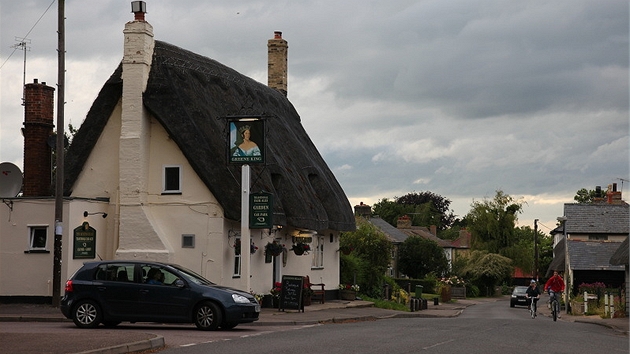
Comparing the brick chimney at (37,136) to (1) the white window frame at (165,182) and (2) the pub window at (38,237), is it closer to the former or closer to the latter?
(2) the pub window at (38,237)

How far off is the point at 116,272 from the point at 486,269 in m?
63.6

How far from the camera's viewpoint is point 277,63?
1772 inches

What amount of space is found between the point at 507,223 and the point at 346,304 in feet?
180

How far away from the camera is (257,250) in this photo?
104 ft

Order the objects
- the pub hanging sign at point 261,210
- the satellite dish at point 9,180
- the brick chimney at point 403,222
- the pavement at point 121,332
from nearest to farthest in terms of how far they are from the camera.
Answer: the pavement at point 121,332, the pub hanging sign at point 261,210, the satellite dish at point 9,180, the brick chimney at point 403,222

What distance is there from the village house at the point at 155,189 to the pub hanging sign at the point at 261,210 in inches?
1.2

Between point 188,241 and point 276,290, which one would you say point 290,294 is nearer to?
point 276,290

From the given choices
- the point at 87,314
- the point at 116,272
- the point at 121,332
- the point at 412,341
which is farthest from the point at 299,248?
the point at 412,341

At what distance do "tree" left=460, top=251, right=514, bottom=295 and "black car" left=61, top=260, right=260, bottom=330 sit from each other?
206 feet

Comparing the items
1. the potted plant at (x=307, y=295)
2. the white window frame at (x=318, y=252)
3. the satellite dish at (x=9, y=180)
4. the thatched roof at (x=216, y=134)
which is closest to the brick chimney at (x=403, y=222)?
the white window frame at (x=318, y=252)

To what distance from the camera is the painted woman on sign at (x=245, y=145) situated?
27.5 meters

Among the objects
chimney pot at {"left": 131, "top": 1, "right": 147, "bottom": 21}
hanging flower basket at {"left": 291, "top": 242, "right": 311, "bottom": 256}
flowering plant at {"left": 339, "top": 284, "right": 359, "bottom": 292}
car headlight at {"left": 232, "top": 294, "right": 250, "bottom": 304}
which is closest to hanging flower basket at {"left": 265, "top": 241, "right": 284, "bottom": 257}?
hanging flower basket at {"left": 291, "top": 242, "right": 311, "bottom": 256}

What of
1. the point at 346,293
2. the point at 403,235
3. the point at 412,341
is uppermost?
the point at 403,235

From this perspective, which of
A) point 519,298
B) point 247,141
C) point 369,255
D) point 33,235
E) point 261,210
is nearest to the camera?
point 247,141
